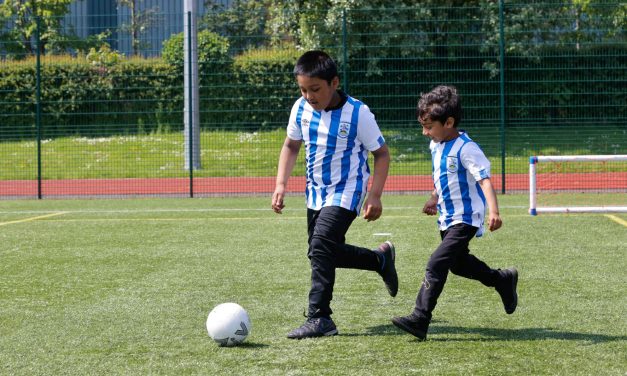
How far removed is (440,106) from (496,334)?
4.24ft

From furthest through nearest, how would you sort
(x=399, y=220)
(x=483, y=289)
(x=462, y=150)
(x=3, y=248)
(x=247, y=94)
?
(x=247, y=94) → (x=399, y=220) → (x=3, y=248) → (x=483, y=289) → (x=462, y=150)

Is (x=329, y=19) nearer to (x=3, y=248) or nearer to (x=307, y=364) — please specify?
(x=3, y=248)

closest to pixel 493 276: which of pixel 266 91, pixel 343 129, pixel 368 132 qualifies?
pixel 368 132

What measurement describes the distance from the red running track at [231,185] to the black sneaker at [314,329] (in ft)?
37.9

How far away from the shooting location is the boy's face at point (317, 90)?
577cm

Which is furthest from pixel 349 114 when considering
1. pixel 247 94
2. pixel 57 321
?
pixel 247 94

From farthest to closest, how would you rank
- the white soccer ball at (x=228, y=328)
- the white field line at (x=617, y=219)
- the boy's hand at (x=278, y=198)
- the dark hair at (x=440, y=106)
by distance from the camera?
the white field line at (x=617, y=219), the boy's hand at (x=278, y=198), the dark hair at (x=440, y=106), the white soccer ball at (x=228, y=328)

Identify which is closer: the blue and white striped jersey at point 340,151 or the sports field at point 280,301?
the sports field at point 280,301

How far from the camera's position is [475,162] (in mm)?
5613

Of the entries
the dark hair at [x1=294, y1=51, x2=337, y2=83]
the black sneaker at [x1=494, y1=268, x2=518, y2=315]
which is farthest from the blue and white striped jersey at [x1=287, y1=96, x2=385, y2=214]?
the black sneaker at [x1=494, y1=268, x2=518, y2=315]

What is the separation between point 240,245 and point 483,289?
3382mm

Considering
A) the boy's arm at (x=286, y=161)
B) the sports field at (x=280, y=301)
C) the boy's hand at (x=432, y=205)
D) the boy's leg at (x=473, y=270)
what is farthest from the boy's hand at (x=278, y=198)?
the boy's leg at (x=473, y=270)

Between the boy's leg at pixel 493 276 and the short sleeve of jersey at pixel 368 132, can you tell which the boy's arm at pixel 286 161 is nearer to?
the short sleeve of jersey at pixel 368 132

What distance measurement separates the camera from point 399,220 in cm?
1211
